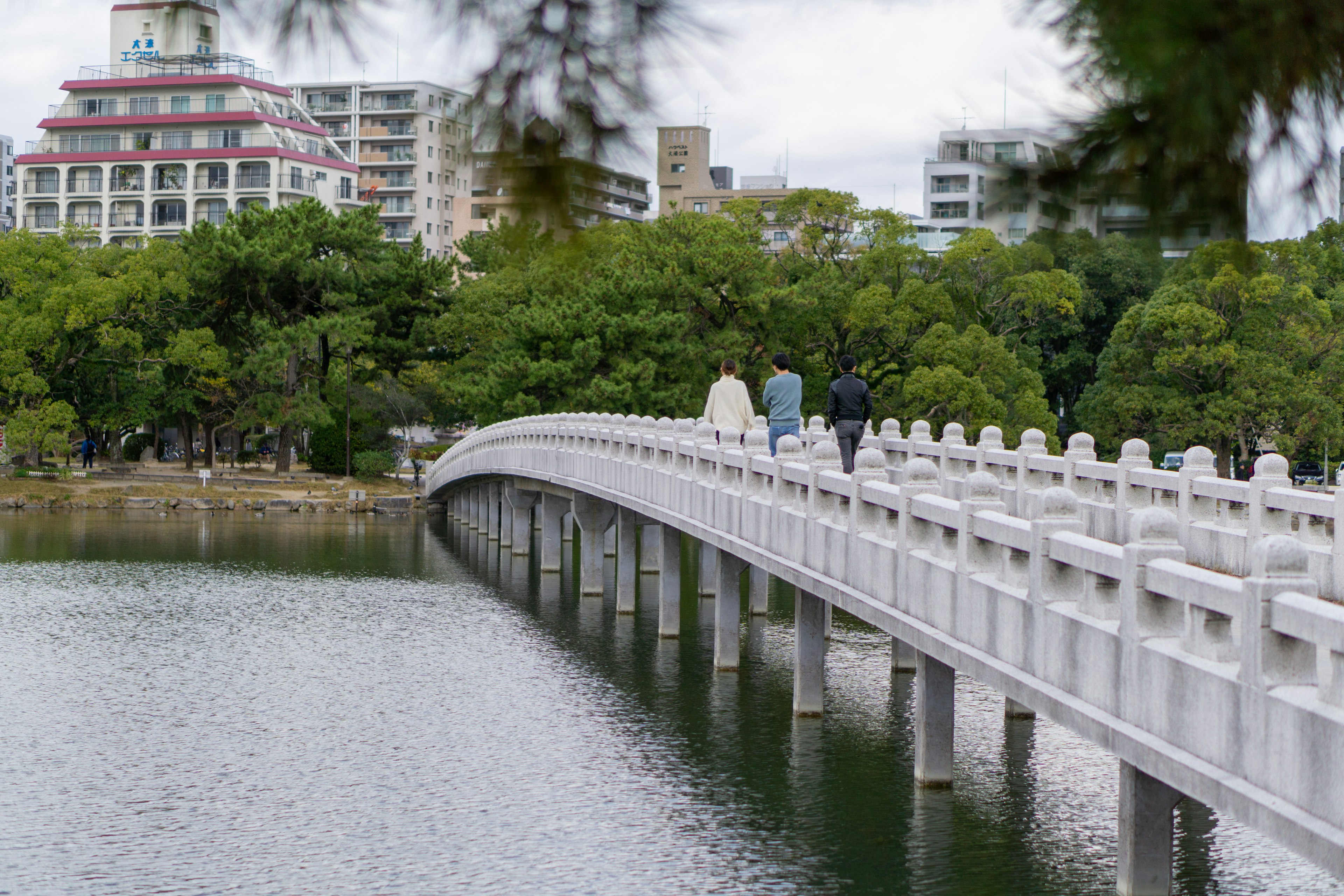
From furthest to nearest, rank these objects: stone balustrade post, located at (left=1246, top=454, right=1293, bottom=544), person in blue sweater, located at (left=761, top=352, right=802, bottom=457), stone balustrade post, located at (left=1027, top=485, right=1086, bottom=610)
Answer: person in blue sweater, located at (left=761, top=352, right=802, bottom=457), stone balustrade post, located at (left=1246, top=454, right=1293, bottom=544), stone balustrade post, located at (left=1027, top=485, right=1086, bottom=610)

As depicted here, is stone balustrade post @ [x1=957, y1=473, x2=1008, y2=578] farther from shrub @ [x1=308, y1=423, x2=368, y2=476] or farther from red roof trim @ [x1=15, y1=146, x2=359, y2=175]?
shrub @ [x1=308, y1=423, x2=368, y2=476]

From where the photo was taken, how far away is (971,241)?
3.68 m

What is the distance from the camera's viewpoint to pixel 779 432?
17375 millimetres

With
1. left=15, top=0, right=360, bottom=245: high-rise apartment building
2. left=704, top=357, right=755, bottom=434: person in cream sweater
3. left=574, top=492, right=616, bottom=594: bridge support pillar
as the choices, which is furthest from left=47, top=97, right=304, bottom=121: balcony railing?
left=574, top=492, right=616, bottom=594: bridge support pillar

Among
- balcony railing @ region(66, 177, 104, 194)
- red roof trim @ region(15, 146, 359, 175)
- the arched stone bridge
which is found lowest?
the arched stone bridge

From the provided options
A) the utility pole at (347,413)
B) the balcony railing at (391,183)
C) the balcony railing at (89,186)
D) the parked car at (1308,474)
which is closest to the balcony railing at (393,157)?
the balcony railing at (391,183)

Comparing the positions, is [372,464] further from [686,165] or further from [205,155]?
[686,165]

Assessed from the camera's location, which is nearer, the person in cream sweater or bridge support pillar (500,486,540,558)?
the person in cream sweater

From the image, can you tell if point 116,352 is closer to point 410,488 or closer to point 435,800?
point 410,488

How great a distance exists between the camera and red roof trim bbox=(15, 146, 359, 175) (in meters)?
5.21

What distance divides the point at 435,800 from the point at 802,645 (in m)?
5.40

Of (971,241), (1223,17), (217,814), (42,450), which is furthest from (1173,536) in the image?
(42,450)

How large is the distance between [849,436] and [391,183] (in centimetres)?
1160

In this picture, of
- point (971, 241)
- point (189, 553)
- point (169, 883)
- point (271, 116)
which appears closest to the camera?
point (971, 241)
